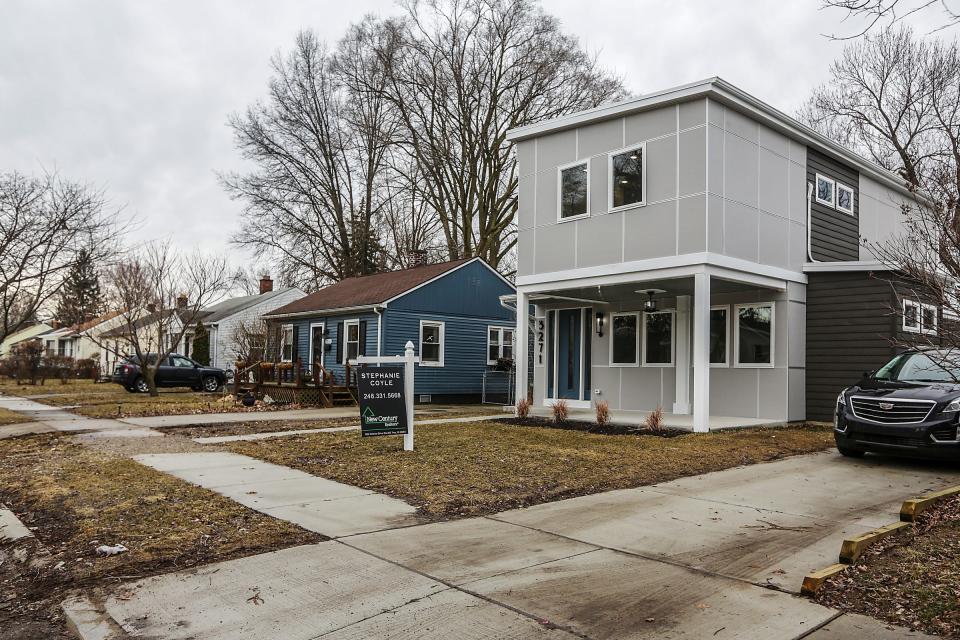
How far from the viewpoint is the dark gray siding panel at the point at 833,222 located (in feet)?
48.3

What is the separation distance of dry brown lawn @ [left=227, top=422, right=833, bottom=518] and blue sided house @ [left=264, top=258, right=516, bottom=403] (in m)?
9.38

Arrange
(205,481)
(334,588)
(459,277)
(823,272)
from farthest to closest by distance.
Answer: (459,277) < (823,272) < (205,481) < (334,588)

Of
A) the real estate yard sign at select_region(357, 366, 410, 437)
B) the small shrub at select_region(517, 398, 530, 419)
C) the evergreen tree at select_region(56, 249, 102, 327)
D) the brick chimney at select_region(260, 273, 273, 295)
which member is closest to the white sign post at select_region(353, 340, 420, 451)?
the real estate yard sign at select_region(357, 366, 410, 437)

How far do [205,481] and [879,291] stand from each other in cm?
1208

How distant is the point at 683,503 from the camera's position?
6.58 metres

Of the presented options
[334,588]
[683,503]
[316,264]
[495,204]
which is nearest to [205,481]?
[334,588]

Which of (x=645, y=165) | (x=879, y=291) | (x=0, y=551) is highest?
(x=645, y=165)

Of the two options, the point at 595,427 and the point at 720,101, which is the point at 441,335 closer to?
the point at 595,427

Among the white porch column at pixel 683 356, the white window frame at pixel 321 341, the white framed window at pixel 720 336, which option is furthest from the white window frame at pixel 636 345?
the white window frame at pixel 321 341

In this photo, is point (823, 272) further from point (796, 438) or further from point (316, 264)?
point (316, 264)

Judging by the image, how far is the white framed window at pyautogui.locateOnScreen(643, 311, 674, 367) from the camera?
14.8 m

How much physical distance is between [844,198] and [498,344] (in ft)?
40.2

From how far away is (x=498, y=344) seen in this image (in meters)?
24.7

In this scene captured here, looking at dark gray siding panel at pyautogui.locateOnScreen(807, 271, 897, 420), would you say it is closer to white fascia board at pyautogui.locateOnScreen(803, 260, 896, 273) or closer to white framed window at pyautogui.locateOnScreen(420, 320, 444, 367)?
white fascia board at pyautogui.locateOnScreen(803, 260, 896, 273)
